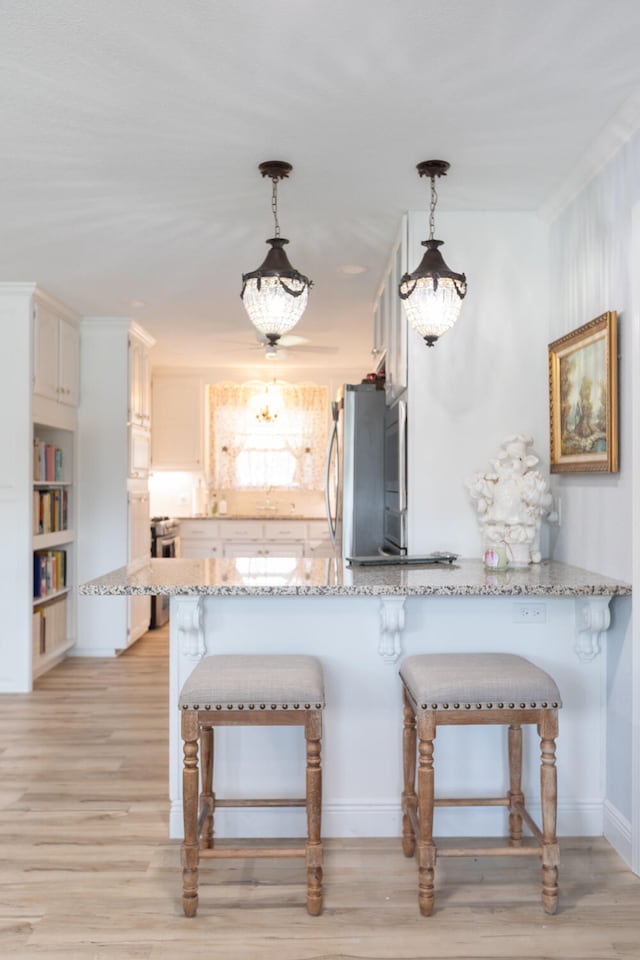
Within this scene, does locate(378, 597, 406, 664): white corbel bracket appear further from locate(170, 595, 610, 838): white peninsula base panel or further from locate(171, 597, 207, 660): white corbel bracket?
locate(171, 597, 207, 660): white corbel bracket

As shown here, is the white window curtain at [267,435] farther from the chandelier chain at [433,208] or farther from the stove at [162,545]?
the chandelier chain at [433,208]

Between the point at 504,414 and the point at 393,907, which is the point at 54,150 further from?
the point at 393,907

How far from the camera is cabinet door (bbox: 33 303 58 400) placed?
15.8ft

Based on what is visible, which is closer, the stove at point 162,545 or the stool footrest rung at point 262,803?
the stool footrest rung at point 262,803

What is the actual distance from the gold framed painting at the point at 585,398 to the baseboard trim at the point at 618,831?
1.16 m

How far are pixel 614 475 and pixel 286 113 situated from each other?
5.30ft

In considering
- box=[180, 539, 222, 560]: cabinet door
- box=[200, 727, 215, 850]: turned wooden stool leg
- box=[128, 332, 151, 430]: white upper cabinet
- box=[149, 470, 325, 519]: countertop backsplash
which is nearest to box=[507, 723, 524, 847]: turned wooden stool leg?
box=[200, 727, 215, 850]: turned wooden stool leg

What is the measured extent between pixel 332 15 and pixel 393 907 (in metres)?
2.45

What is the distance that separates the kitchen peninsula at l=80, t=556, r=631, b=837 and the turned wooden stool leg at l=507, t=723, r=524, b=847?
0.28 feet

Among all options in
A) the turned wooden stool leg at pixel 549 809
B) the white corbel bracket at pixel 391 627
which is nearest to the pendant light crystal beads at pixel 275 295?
the white corbel bracket at pixel 391 627

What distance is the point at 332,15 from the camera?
2.00 meters

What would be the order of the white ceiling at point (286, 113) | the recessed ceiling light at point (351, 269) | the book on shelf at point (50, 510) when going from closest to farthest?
the white ceiling at point (286, 113) < the recessed ceiling light at point (351, 269) < the book on shelf at point (50, 510)

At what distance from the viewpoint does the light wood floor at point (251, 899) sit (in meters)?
2.10

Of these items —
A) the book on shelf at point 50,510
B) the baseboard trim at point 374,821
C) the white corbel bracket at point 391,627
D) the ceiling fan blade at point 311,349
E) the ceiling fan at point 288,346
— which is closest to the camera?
the white corbel bracket at point 391,627
